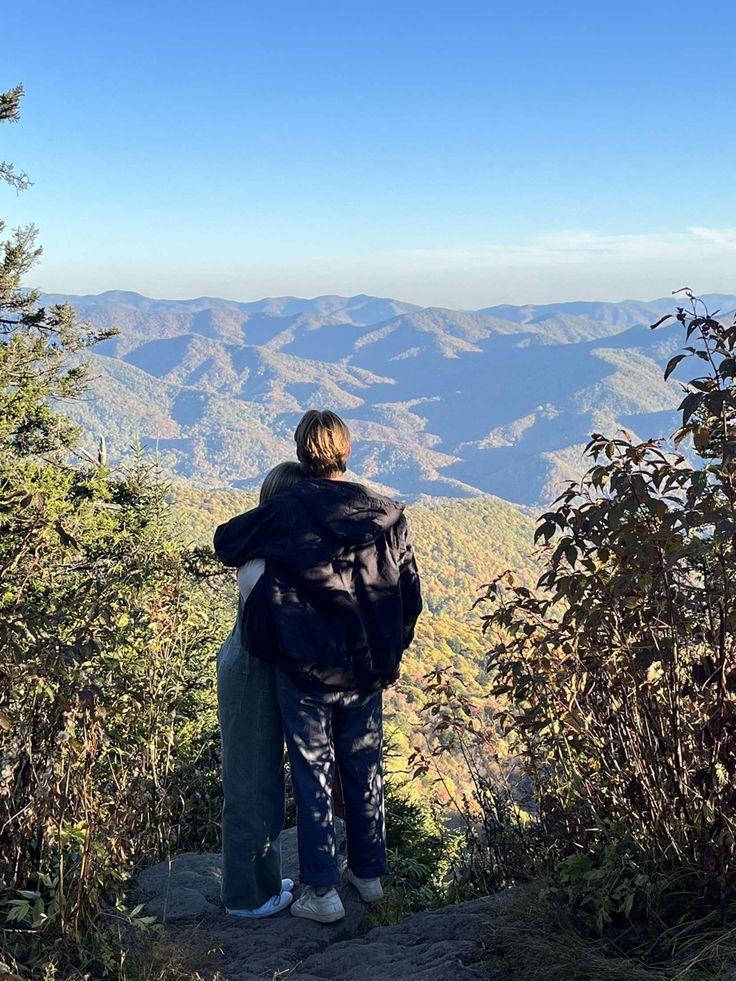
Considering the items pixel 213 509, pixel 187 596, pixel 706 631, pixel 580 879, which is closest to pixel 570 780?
pixel 580 879

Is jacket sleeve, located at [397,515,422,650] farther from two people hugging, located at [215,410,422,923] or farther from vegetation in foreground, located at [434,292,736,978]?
vegetation in foreground, located at [434,292,736,978]

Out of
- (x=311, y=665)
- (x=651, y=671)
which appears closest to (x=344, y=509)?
(x=311, y=665)

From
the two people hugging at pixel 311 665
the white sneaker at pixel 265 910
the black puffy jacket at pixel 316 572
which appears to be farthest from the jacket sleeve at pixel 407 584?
the white sneaker at pixel 265 910

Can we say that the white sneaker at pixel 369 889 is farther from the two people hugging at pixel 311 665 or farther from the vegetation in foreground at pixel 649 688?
the vegetation in foreground at pixel 649 688

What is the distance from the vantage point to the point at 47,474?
1138cm

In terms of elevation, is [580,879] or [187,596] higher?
[187,596]

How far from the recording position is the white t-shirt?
266 cm

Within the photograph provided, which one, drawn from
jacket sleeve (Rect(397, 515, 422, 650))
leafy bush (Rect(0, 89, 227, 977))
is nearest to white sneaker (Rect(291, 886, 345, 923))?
leafy bush (Rect(0, 89, 227, 977))

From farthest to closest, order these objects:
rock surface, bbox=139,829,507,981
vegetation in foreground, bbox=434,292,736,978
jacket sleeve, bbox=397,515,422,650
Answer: jacket sleeve, bbox=397,515,422,650 < rock surface, bbox=139,829,507,981 < vegetation in foreground, bbox=434,292,736,978

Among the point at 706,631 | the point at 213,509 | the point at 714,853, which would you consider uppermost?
the point at 706,631

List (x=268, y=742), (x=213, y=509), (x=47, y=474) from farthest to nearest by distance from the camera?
(x=213, y=509) → (x=47, y=474) → (x=268, y=742)

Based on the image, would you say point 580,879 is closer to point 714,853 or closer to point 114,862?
point 714,853

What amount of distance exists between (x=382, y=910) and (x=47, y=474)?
9.70 metres

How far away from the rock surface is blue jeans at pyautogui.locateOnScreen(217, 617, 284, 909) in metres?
0.14
